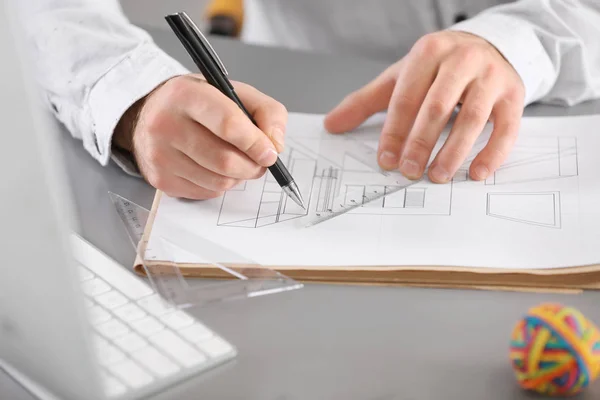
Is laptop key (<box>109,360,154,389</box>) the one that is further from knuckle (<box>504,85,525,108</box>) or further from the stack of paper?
knuckle (<box>504,85,525,108</box>)

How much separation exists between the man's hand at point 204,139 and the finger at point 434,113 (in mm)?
126

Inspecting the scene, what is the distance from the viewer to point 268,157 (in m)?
0.66

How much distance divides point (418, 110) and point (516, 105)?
0.33 ft

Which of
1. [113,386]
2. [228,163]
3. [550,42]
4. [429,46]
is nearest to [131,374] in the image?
[113,386]

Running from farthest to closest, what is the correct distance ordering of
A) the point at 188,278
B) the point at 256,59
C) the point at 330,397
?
1. the point at 256,59
2. the point at 188,278
3. the point at 330,397

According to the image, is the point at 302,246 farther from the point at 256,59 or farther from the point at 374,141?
the point at 256,59

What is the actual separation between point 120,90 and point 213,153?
167 millimetres

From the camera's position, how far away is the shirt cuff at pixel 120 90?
758mm

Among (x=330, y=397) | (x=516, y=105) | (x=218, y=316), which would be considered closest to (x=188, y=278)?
(x=218, y=316)

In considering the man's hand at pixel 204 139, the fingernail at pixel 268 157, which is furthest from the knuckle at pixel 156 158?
the fingernail at pixel 268 157

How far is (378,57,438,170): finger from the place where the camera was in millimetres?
755

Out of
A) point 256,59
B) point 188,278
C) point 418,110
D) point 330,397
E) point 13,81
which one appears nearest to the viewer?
point 13,81

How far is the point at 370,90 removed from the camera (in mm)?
813

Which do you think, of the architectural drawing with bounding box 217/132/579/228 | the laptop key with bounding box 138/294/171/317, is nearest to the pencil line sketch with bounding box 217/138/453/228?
the architectural drawing with bounding box 217/132/579/228
